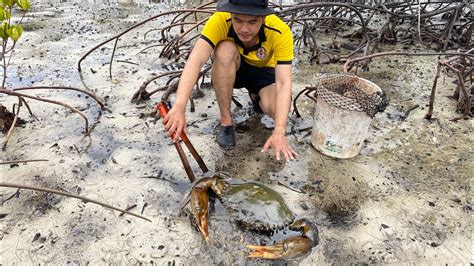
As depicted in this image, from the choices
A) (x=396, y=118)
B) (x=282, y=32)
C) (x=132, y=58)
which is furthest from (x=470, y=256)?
(x=132, y=58)

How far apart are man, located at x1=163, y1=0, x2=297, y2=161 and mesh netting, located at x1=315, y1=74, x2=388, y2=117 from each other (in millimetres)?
345

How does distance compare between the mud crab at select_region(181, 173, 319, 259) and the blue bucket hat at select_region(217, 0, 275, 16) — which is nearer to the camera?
the mud crab at select_region(181, 173, 319, 259)

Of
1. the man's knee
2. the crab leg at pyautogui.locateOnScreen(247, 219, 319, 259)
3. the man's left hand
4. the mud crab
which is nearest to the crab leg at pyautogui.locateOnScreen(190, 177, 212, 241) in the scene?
the mud crab

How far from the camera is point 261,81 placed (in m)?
2.80

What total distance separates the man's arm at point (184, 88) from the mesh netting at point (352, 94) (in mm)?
933

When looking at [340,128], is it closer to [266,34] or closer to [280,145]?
[280,145]

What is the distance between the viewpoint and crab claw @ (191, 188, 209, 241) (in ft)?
6.57

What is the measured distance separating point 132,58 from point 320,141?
9.14 ft

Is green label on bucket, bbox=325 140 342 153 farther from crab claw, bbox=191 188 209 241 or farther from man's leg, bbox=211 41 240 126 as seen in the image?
crab claw, bbox=191 188 209 241

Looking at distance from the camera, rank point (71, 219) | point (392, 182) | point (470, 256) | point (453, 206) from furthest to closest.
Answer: point (392, 182) < point (453, 206) < point (71, 219) < point (470, 256)

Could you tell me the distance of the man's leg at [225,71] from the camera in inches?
99.4

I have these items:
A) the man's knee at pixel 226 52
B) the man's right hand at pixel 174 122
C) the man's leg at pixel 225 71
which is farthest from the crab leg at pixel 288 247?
the man's knee at pixel 226 52

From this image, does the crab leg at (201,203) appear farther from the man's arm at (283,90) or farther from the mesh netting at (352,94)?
the mesh netting at (352,94)

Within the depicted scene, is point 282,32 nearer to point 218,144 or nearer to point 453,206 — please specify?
point 218,144
